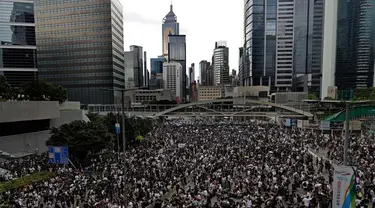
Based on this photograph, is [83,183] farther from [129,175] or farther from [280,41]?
[280,41]

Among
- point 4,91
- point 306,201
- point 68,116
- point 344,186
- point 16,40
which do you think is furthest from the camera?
point 16,40

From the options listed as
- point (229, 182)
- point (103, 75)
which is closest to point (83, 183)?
point (229, 182)

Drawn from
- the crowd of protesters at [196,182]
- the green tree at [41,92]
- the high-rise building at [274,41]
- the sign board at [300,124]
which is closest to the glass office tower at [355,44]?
the high-rise building at [274,41]

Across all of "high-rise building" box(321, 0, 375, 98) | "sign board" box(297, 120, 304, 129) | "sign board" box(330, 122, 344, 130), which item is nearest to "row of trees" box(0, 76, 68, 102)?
"sign board" box(297, 120, 304, 129)

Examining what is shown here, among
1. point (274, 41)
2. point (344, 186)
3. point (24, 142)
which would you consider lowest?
point (24, 142)

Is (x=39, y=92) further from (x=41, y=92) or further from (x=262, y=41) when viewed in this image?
(x=262, y=41)

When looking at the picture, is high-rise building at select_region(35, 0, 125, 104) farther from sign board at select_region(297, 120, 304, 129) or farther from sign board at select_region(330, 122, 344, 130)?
sign board at select_region(330, 122, 344, 130)

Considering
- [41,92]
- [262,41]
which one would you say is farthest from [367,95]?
[41,92]
